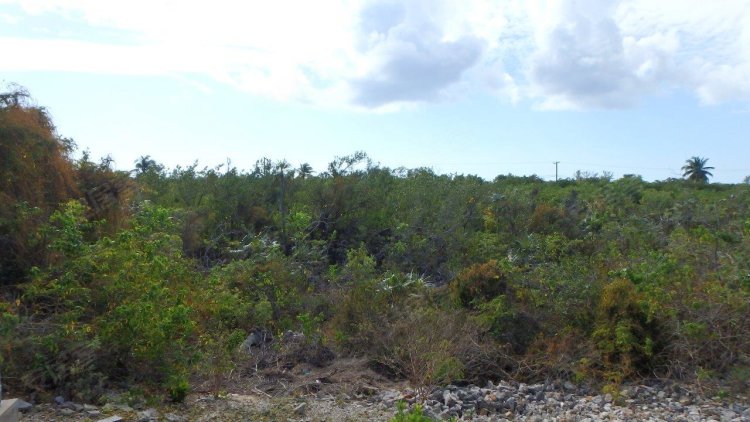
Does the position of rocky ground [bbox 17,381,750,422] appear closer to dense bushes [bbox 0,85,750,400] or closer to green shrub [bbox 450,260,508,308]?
dense bushes [bbox 0,85,750,400]

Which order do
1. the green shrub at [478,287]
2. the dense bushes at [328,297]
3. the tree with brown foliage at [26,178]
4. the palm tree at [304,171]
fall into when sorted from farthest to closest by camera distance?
the palm tree at [304,171], the green shrub at [478,287], the tree with brown foliage at [26,178], the dense bushes at [328,297]

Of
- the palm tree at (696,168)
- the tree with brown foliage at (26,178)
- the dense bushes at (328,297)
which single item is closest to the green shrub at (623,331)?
the dense bushes at (328,297)

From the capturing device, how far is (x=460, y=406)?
25.0 feet

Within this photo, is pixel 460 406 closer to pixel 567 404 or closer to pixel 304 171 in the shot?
pixel 567 404

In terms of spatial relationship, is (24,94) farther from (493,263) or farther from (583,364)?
(583,364)

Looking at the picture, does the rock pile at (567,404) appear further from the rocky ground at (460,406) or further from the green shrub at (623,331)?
the green shrub at (623,331)

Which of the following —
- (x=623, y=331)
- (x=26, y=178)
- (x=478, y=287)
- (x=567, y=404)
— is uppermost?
(x=26, y=178)

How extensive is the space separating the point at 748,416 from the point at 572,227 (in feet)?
32.9

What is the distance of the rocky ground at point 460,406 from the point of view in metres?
7.07

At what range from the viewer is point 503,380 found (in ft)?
28.7

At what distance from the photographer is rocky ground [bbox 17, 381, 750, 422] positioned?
7070mm

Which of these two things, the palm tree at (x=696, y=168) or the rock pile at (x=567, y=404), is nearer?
the rock pile at (x=567, y=404)

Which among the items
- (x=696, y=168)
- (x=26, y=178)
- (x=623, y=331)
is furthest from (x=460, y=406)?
(x=696, y=168)

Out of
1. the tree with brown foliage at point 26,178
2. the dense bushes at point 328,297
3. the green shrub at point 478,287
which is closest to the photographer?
the dense bushes at point 328,297
